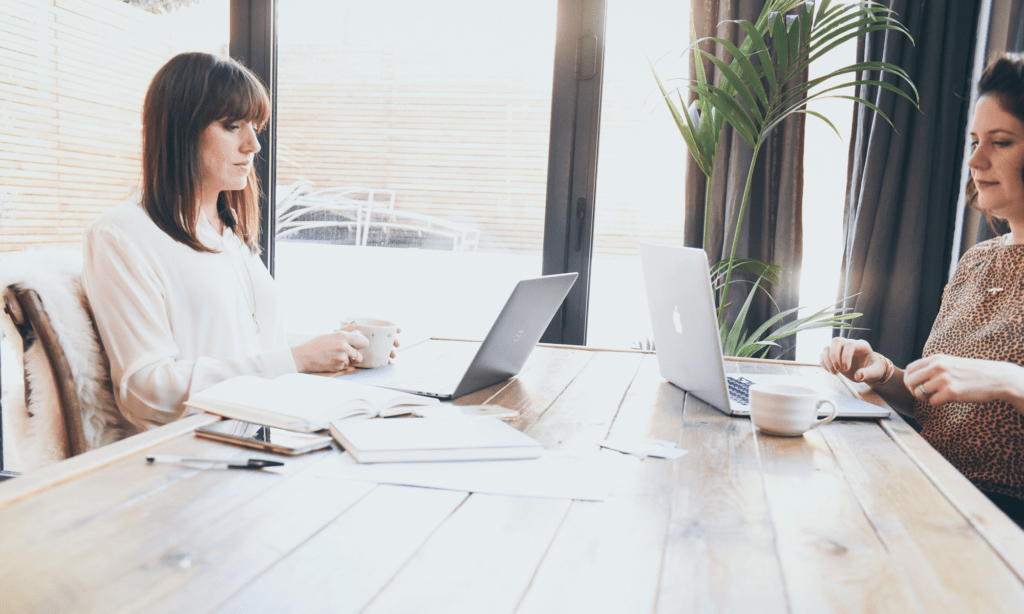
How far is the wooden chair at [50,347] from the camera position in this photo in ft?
3.76

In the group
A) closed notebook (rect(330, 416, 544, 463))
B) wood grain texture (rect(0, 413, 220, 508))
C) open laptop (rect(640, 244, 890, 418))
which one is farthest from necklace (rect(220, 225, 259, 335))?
open laptop (rect(640, 244, 890, 418))

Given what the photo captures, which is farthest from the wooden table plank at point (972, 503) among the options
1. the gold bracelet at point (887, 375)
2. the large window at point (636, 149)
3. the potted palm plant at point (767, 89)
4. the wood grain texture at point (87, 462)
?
the large window at point (636, 149)

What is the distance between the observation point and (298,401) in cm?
103

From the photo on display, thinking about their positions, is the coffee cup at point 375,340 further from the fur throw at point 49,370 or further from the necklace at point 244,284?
the fur throw at point 49,370

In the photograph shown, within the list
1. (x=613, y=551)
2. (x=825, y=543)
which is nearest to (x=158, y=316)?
(x=613, y=551)

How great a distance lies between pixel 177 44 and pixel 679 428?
8.87 feet

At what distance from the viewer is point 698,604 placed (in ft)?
1.89

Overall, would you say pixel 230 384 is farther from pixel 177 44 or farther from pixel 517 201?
pixel 177 44

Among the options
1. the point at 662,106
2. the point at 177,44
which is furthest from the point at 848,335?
the point at 177,44

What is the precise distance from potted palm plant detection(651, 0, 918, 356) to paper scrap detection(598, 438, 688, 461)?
134 centimetres

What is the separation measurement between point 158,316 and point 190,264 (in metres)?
0.15

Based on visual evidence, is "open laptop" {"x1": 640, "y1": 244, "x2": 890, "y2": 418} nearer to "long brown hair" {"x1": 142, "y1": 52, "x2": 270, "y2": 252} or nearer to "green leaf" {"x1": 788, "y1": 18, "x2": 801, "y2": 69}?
"long brown hair" {"x1": 142, "y1": 52, "x2": 270, "y2": 252}

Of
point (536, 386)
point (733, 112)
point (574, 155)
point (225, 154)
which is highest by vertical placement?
Result: point (733, 112)

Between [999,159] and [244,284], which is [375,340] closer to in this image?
[244,284]
